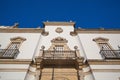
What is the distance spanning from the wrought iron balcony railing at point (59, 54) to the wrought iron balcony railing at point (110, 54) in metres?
2.83

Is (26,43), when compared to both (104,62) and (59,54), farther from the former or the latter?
(104,62)

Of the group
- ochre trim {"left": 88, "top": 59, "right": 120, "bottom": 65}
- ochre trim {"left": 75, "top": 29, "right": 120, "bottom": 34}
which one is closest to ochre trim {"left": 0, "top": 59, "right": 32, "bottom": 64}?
ochre trim {"left": 88, "top": 59, "right": 120, "bottom": 65}

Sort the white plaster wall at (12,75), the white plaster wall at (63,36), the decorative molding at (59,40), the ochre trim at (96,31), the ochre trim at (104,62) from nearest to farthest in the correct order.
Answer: the white plaster wall at (12,75)
the ochre trim at (104,62)
the white plaster wall at (63,36)
the decorative molding at (59,40)
the ochre trim at (96,31)

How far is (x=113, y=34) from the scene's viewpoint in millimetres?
18812

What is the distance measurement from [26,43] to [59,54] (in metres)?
4.44

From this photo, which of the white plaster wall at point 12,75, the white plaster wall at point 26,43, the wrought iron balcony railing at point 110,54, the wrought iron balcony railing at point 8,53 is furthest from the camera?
the white plaster wall at point 26,43

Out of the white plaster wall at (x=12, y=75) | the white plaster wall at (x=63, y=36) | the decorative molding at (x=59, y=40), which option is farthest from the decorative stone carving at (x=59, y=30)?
the white plaster wall at (x=12, y=75)

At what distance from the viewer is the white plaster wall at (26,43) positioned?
14.6 metres

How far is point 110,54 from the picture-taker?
14539 millimetres

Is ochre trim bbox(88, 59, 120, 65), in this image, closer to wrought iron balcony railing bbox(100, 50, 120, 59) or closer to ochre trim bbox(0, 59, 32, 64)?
wrought iron balcony railing bbox(100, 50, 120, 59)

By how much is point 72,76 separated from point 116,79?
355 cm

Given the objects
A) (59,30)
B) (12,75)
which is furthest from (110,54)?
(12,75)

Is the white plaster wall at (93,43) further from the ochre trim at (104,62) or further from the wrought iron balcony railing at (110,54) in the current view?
the ochre trim at (104,62)

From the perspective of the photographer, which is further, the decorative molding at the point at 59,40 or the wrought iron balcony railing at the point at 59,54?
the decorative molding at the point at 59,40
